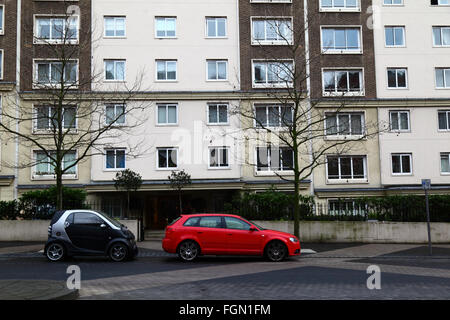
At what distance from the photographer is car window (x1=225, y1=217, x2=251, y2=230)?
44.8 feet

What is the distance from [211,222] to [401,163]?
1837 cm

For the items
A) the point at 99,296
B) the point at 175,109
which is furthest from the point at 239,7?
the point at 99,296

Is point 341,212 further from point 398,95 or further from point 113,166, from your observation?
point 113,166

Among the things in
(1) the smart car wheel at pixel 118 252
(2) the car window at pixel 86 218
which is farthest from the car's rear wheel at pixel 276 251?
(2) the car window at pixel 86 218

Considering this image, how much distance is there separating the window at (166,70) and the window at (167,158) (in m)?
4.59

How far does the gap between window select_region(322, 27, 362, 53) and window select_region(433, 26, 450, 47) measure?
5.24m

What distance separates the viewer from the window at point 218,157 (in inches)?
1036

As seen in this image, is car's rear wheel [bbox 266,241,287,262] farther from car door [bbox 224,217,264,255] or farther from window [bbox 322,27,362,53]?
window [bbox 322,27,362,53]

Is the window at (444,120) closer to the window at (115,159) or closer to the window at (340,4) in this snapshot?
the window at (340,4)

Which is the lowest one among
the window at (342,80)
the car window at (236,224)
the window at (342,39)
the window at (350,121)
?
the car window at (236,224)

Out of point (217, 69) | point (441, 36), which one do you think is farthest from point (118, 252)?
point (441, 36)

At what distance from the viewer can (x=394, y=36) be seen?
28.6 m

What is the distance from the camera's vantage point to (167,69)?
27141 millimetres

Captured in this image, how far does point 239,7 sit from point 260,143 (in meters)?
9.09
